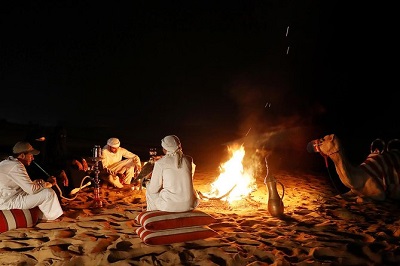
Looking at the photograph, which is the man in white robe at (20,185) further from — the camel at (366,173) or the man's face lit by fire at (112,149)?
the camel at (366,173)

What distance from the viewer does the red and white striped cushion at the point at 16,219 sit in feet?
16.7

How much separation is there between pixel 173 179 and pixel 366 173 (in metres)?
4.36

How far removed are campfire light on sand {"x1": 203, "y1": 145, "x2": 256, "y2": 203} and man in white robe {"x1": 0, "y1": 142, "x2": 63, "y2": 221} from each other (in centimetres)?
334

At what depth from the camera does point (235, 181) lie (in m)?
7.55

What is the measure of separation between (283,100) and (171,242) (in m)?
23.7

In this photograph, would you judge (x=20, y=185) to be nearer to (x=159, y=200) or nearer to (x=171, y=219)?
(x=159, y=200)

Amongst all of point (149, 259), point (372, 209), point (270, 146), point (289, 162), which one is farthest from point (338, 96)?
point (149, 259)

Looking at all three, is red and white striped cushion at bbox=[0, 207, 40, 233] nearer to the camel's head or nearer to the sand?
the sand

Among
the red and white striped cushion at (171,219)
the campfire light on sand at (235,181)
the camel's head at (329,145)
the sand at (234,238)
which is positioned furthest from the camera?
the campfire light on sand at (235,181)

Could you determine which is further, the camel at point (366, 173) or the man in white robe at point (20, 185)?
the camel at point (366, 173)

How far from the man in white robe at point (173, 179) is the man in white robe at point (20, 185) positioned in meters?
1.78

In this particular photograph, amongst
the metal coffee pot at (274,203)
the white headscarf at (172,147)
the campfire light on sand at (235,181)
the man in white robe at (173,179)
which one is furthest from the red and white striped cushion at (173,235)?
the campfire light on sand at (235,181)

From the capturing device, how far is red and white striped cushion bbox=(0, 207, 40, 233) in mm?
5090

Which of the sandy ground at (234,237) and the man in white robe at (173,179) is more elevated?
the man in white robe at (173,179)
